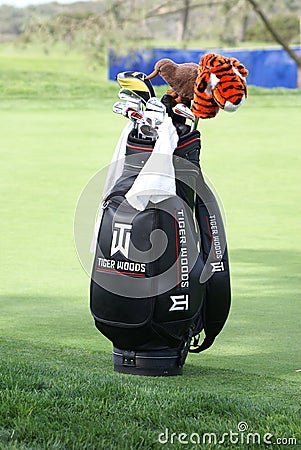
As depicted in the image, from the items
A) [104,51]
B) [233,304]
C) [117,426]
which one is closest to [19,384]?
[117,426]

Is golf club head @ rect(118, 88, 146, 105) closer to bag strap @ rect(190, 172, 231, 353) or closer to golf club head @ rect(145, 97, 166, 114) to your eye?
golf club head @ rect(145, 97, 166, 114)

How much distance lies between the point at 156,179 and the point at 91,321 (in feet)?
4.57

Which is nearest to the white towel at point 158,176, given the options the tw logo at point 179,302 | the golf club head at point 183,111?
the golf club head at point 183,111

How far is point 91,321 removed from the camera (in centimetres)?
470

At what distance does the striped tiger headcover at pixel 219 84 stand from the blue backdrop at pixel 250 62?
1066 inches

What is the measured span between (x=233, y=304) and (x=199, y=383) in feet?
4.76

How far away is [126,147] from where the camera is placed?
3.74 metres

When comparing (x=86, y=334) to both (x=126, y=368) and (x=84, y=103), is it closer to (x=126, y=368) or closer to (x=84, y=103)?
(x=126, y=368)

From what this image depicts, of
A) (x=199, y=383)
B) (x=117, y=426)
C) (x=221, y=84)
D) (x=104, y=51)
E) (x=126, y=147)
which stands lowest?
(x=104, y=51)

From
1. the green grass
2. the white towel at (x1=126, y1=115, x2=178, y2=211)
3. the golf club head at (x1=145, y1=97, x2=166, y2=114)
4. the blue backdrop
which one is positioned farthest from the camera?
the blue backdrop

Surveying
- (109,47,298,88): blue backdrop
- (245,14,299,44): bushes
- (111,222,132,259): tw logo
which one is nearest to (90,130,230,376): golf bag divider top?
(111,222,132,259): tw logo

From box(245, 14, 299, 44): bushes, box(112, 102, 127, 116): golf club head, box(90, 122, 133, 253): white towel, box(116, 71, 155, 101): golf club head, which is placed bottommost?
box(245, 14, 299, 44): bushes

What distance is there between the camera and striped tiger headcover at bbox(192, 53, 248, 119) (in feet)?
12.2

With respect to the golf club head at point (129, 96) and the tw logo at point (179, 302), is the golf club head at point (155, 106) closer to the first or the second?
the golf club head at point (129, 96)
